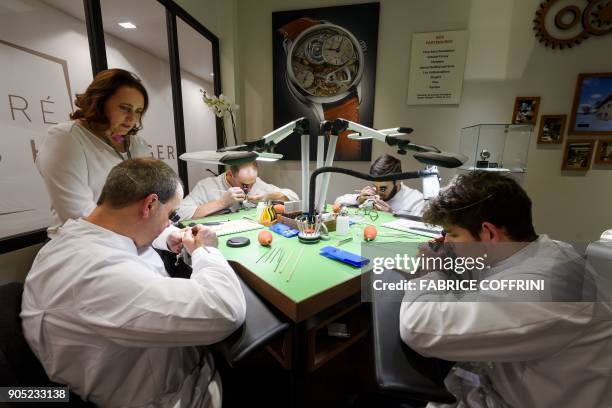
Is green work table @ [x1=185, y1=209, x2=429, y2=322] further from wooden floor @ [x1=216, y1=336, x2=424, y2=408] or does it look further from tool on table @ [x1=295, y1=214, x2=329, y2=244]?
wooden floor @ [x1=216, y1=336, x2=424, y2=408]

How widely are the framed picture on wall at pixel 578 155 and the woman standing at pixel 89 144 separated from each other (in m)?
3.66

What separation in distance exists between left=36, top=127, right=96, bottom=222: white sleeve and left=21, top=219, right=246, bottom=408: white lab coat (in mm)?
540

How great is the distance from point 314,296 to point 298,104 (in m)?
2.64

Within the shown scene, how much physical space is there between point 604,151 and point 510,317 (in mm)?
3027

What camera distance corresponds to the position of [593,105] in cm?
234

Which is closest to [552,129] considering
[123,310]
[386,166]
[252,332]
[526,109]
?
[526,109]

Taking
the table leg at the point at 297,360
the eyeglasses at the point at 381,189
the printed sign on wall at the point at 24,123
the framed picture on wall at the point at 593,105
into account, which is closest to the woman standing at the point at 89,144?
the printed sign on wall at the point at 24,123

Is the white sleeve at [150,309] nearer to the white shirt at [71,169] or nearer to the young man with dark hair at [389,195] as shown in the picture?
the white shirt at [71,169]

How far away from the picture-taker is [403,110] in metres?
2.80

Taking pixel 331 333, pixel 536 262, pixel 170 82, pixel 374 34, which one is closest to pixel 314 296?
pixel 331 333

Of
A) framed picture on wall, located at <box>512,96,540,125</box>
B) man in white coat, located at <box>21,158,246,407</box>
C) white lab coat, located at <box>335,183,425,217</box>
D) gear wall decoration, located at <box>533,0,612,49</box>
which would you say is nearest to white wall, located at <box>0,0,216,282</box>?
man in white coat, located at <box>21,158,246,407</box>

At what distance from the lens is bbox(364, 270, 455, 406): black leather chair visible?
61 cm

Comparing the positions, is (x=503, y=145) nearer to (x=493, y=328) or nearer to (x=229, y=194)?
(x=493, y=328)

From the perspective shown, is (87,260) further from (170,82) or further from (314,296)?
(170,82)
